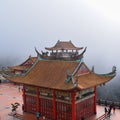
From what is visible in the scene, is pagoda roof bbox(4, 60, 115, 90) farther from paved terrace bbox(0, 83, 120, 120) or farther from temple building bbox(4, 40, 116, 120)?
paved terrace bbox(0, 83, 120, 120)

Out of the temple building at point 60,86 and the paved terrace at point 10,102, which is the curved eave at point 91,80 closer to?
the temple building at point 60,86

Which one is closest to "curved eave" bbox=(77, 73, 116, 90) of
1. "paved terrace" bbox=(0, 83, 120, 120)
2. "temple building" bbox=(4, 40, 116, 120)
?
"temple building" bbox=(4, 40, 116, 120)

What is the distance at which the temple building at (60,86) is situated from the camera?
19.9 metres

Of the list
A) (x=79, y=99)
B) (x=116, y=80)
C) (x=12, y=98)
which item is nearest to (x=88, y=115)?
(x=79, y=99)

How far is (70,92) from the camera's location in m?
19.6

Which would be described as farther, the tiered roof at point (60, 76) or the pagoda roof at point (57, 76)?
the pagoda roof at point (57, 76)

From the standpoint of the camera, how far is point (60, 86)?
19.5m

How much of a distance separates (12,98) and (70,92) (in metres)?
13.8

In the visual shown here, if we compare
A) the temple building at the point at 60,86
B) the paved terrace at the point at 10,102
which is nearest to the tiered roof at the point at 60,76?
the temple building at the point at 60,86

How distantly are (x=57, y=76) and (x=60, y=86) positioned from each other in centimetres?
189

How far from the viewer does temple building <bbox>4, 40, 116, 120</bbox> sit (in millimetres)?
19891

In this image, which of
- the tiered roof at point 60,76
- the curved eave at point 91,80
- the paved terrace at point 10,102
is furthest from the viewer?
the paved terrace at point 10,102

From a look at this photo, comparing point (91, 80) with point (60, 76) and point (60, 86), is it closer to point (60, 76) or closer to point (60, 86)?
point (60, 76)

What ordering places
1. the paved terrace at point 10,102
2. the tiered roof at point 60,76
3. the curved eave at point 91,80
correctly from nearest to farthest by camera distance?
the tiered roof at point 60,76 < the curved eave at point 91,80 < the paved terrace at point 10,102
